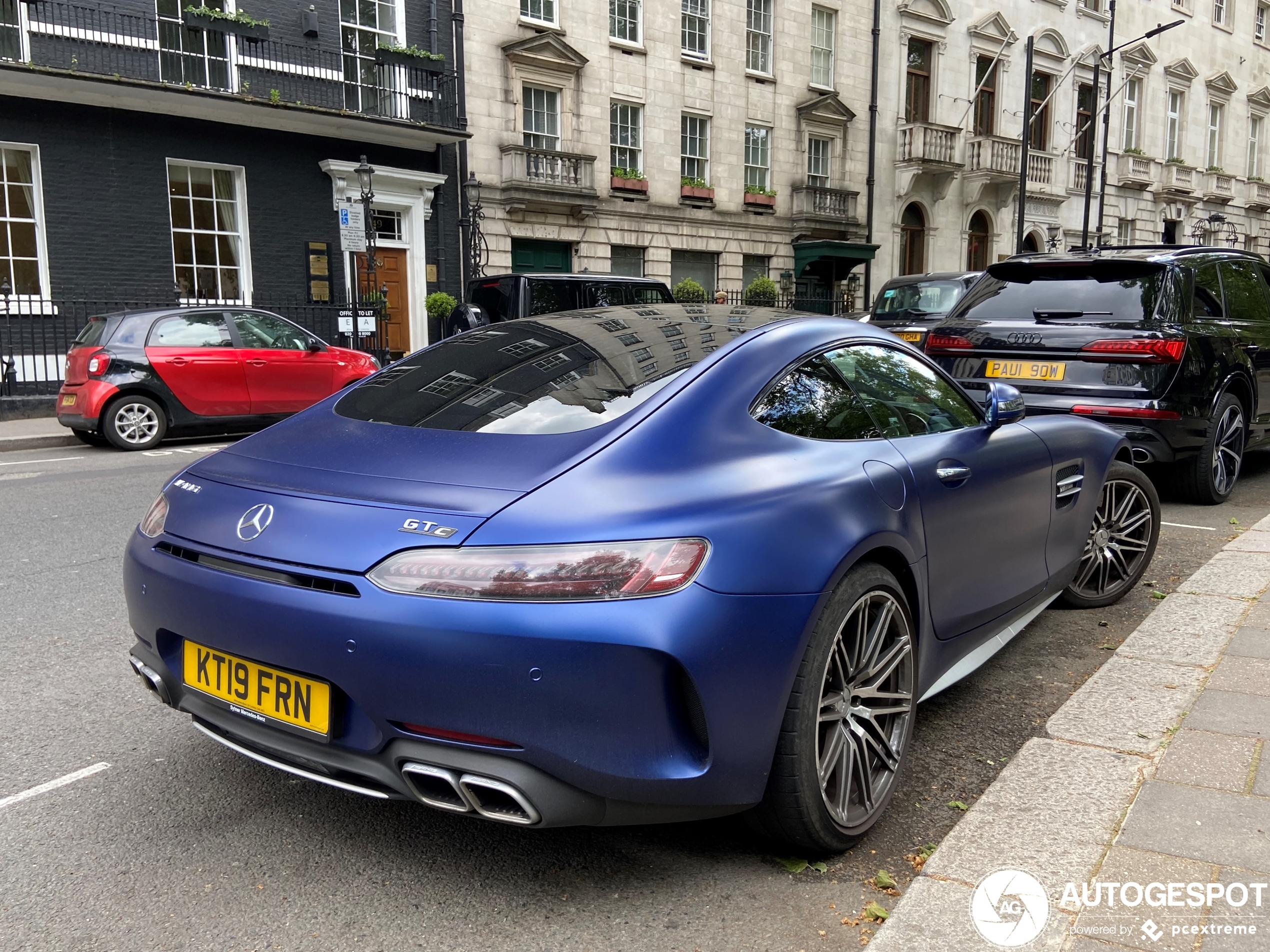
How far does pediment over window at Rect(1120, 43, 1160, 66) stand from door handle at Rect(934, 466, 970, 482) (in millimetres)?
38277

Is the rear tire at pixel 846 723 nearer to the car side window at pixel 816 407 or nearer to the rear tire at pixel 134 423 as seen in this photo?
the car side window at pixel 816 407

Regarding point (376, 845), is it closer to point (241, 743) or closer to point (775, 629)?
point (241, 743)

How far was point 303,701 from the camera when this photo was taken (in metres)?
2.29

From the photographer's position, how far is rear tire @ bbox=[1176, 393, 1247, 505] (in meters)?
7.02

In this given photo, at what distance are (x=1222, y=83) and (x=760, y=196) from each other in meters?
26.5

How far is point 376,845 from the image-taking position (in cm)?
264

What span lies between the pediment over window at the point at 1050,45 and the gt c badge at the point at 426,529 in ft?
114

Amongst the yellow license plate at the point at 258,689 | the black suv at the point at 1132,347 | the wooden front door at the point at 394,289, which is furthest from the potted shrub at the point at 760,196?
the yellow license plate at the point at 258,689

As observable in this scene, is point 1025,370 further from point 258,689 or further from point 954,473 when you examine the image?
point 258,689

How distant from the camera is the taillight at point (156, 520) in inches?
104

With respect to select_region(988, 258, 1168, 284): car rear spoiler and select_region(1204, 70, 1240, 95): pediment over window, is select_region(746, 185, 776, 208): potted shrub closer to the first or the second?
select_region(988, 258, 1168, 284): car rear spoiler

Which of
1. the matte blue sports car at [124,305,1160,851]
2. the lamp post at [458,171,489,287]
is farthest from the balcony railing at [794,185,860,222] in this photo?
the matte blue sports car at [124,305,1160,851]

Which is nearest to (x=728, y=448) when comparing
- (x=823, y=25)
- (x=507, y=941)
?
(x=507, y=941)

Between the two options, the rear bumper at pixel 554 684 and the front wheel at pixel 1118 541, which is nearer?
the rear bumper at pixel 554 684
